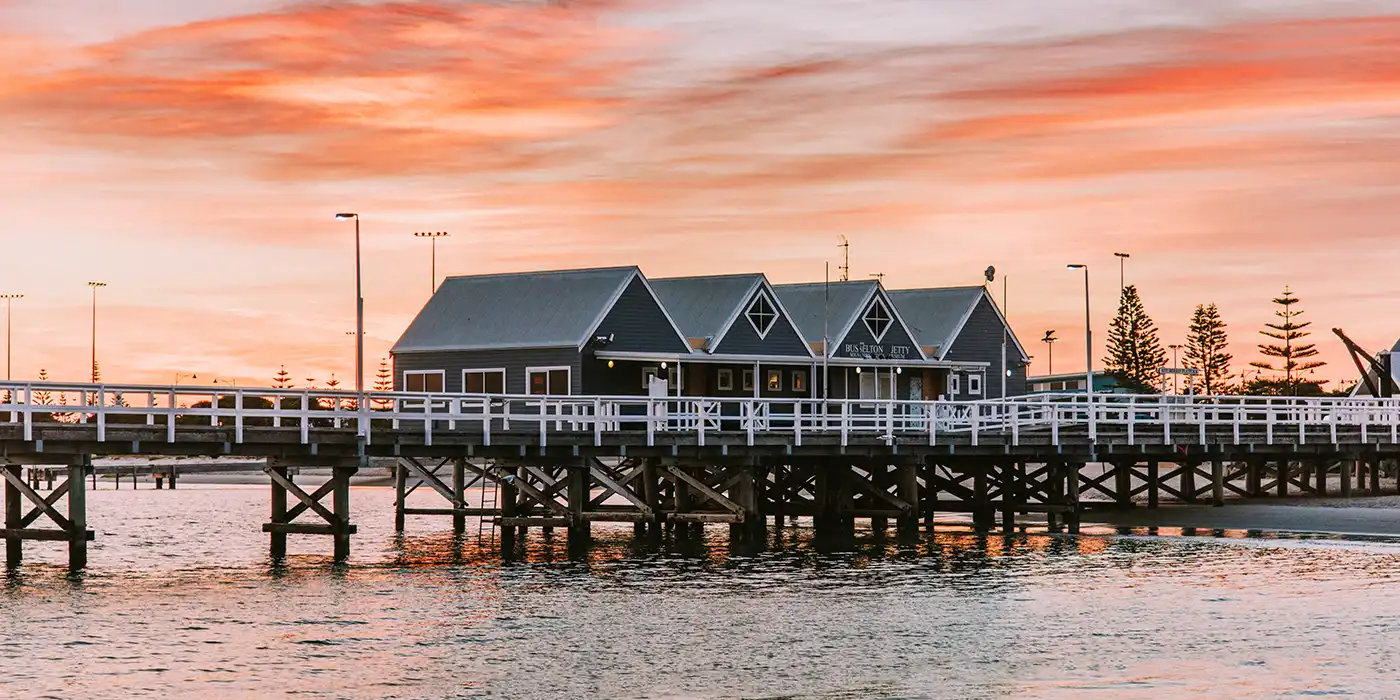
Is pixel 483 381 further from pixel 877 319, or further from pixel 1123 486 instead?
pixel 1123 486

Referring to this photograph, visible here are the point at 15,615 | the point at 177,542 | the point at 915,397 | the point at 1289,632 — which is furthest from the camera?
the point at 915,397

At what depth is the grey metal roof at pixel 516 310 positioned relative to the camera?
62625 millimetres

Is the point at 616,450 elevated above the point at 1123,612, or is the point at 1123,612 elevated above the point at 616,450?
→ the point at 616,450

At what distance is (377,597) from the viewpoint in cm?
3641

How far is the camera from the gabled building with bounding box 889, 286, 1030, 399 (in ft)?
272

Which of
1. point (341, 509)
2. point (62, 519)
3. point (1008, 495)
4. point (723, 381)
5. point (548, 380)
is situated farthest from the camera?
point (723, 381)

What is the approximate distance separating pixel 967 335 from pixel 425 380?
28205 millimetres

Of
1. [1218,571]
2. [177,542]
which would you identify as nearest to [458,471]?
[177,542]

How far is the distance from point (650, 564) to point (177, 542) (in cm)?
1770

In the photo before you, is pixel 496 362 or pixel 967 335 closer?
pixel 496 362

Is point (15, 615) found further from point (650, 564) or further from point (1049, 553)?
point (1049, 553)

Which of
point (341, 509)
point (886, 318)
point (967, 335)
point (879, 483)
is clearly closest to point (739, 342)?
point (886, 318)

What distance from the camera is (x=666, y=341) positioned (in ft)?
213

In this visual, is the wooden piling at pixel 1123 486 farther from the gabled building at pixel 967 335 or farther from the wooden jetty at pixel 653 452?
the gabled building at pixel 967 335
